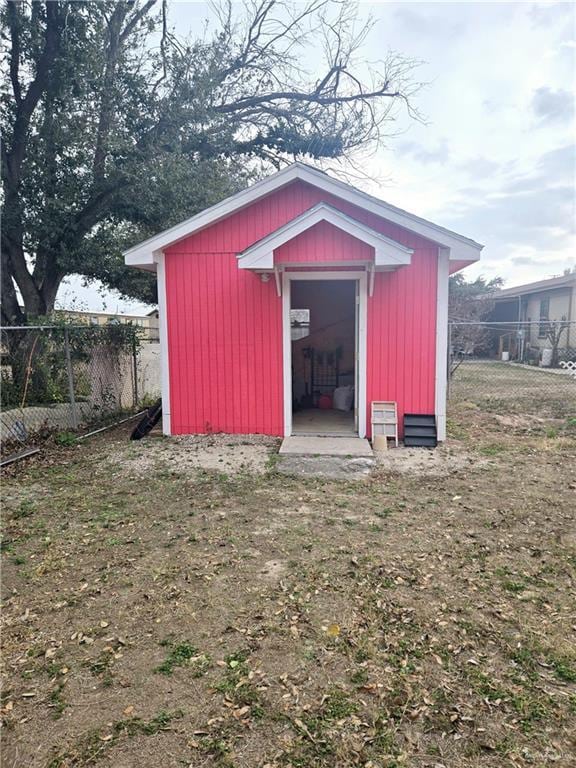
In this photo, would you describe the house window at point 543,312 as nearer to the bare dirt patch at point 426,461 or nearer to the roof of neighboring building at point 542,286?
the roof of neighboring building at point 542,286

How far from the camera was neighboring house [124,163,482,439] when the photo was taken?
6.16 m

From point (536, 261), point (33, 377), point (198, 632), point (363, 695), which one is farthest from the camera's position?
point (536, 261)

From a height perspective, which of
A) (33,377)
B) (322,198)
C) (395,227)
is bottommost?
(33,377)

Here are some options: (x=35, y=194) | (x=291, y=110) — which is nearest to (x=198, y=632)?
(x=35, y=194)

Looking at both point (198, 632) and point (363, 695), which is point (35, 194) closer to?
point (198, 632)

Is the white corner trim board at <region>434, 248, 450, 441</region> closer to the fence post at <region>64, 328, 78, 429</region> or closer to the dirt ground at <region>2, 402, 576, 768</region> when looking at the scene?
the dirt ground at <region>2, 402, 576, 768</region>

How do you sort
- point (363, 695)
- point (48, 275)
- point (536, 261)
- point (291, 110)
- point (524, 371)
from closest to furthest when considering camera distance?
point (363, 695)
point (48, 275)
point (291, 110)
point (524, 371)
point (536, 261)

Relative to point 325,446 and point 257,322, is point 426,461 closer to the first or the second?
point 325,446

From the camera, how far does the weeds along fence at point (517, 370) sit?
358 inches

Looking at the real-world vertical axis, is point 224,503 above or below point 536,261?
below

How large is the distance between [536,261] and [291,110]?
22937 mm

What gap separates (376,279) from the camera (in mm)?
6367

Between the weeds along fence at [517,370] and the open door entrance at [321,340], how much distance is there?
2.17 meters

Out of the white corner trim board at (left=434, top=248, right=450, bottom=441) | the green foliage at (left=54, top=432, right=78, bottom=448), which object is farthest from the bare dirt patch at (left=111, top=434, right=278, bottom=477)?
the white corner trim board at (left=434, top=248, right=450, bottom=441)
